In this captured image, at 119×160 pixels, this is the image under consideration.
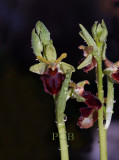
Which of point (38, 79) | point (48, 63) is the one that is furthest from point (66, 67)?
Answer: point (38, 79)

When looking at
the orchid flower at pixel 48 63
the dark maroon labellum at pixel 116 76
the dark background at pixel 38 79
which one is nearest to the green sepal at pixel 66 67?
the orchid flower at pixel 48 63

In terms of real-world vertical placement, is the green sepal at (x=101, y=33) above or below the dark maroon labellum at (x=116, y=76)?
above

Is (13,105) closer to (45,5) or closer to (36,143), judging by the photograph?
(36,143)

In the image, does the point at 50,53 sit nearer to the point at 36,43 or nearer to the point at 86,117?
the point at 36,43

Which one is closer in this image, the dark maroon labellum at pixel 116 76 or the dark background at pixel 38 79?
the dark maroon labellum at pixel 116 76

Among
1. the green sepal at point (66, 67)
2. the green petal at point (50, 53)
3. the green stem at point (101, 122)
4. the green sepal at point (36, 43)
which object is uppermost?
the green sepal at point (36, 43)

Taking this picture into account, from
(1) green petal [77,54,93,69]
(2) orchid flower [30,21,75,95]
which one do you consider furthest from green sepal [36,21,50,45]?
(1) green petal [77,54,93,69]

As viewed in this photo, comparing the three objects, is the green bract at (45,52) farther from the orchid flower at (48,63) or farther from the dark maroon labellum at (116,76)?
the dark maroon labellum at (116,76)
